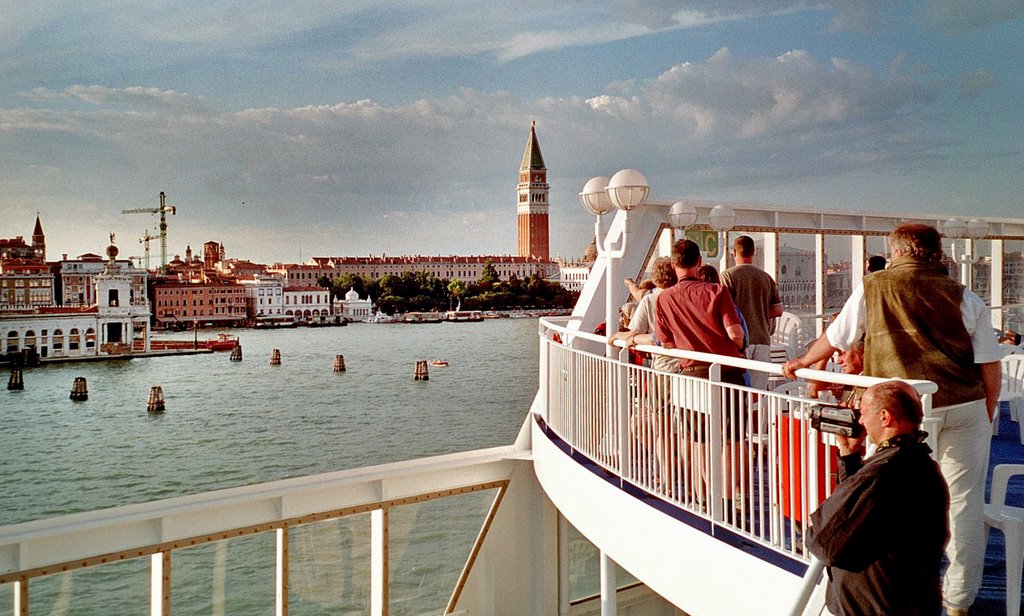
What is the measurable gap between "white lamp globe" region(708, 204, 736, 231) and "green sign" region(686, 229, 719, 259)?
2.67ft

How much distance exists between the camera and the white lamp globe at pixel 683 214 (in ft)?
25.2

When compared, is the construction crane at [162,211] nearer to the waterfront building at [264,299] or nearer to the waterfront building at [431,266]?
the waterfront building at [264,299]

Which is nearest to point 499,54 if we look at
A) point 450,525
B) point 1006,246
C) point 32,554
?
point 450,525

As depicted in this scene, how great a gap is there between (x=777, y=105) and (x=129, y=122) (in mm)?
93079

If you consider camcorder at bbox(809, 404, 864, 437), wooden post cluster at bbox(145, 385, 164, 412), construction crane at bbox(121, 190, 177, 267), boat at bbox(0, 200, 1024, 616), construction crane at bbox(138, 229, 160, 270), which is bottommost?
wooden post cluster at bbox(145, 385, 164, 412)

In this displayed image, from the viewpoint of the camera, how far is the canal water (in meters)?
57.3

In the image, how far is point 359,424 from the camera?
7088 cm

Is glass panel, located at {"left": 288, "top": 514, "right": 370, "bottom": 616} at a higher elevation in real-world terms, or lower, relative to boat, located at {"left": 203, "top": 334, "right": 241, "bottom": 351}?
higher

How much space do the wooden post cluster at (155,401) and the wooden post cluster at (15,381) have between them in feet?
53.8

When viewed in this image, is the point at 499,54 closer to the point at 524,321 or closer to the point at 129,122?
the point at 524,321

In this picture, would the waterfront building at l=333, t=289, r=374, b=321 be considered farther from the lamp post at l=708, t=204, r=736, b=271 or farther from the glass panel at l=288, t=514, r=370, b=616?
the glass panel at l=288, t=514, r=370, b=616

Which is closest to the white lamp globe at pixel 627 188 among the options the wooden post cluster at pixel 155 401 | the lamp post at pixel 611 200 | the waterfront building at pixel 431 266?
the lamp post at pixel 611 200

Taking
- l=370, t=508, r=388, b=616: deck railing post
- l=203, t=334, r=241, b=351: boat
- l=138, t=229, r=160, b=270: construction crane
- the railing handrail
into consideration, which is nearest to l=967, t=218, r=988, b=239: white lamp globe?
the railing handrail

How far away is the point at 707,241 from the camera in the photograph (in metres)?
9.27
